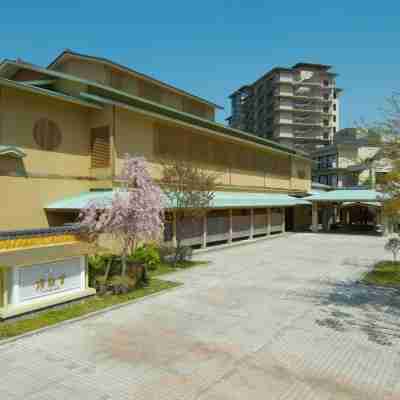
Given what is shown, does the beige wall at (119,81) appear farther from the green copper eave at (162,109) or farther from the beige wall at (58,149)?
the beige wall at (58,149)

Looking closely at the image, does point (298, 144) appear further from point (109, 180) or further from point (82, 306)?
point (82, 306)

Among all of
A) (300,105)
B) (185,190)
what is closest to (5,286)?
(185,190)

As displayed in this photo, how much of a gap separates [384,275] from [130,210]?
41.1ft

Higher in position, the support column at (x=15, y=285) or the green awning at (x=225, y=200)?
the green awning at (x=225, y=200)

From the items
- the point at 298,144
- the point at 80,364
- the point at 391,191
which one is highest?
the point at 298,144

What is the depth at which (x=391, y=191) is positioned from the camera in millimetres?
13703

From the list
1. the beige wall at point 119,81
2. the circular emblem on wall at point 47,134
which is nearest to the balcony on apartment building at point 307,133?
the beige wall at point 119,81

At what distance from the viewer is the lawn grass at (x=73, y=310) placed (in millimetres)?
9539

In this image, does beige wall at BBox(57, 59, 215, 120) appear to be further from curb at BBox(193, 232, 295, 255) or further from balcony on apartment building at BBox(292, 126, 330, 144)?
balcony on apartment building at BBox(292, 126, 330, 144)

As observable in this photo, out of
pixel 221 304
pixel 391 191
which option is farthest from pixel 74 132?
pixel 391 191

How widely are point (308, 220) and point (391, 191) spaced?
32040 millimetres

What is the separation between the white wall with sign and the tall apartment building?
8685cm

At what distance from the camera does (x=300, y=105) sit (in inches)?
3711

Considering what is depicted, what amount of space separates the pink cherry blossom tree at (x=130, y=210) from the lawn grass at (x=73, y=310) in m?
1.28
